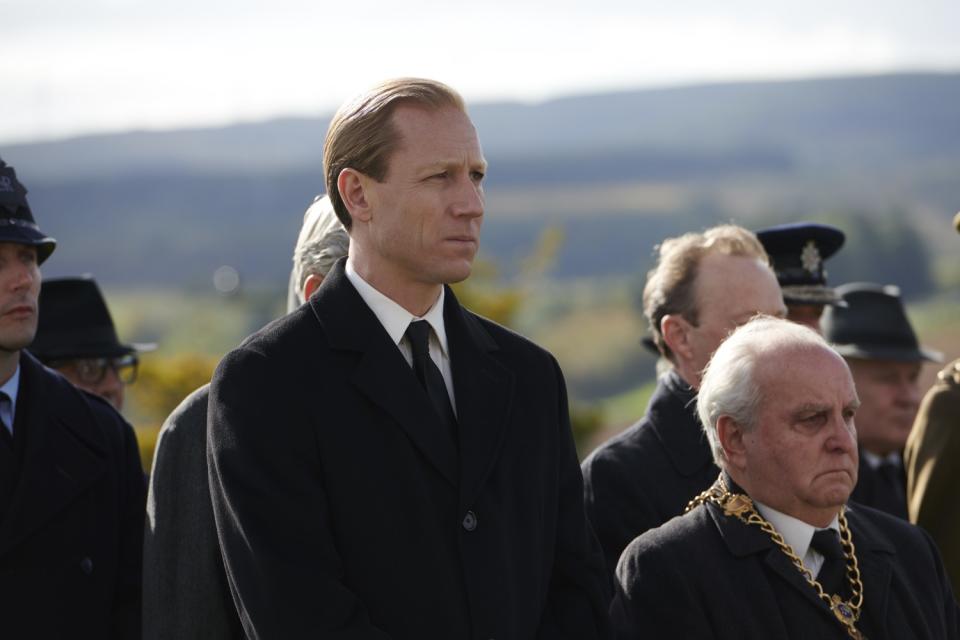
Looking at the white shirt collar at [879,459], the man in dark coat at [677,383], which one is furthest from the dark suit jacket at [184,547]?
the white shirt collar at [879,459]

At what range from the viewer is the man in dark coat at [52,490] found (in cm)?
381

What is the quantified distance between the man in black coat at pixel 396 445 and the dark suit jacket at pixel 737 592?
0.68ft

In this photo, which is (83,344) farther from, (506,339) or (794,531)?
(794,531)

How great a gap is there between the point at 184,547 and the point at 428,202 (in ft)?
3.51

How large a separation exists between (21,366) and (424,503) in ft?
5.47

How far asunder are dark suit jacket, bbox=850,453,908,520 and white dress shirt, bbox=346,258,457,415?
262 cm

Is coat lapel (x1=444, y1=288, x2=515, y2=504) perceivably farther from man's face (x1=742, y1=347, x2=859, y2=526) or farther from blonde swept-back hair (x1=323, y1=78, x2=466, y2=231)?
man's face (x1=742, y1=347, x2=859, y2=526)

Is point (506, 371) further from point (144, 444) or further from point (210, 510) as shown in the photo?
point (144, 444)

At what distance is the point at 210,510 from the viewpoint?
346cm

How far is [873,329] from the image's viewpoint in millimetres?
6461

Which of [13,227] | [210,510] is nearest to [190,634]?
[210,510]

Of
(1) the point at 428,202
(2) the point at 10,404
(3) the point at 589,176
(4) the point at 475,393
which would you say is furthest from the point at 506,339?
(3) the point at 589,176

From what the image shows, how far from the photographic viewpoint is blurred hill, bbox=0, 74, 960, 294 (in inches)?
2753

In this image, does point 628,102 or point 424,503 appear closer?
point 424,503
